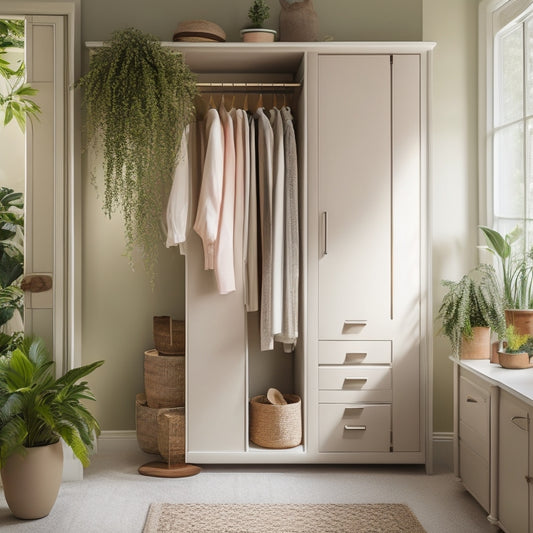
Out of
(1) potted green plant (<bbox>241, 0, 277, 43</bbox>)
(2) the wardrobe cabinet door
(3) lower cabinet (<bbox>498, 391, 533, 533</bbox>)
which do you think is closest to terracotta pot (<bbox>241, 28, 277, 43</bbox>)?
(1) potted green plant (<bbox>241, 0, 277, 43</bbox>)

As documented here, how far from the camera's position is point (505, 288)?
3.64 meters

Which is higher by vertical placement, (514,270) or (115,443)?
(514,270)

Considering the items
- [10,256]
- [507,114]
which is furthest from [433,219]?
[10,256]

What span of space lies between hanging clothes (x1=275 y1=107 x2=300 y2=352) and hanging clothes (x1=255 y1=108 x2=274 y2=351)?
84 mm

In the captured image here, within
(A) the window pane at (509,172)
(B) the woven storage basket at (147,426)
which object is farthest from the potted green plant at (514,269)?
(B) the woven storage basket at (147,426)

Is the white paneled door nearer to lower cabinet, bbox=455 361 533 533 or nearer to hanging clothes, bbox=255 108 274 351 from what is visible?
hanging clothes, bbox=255 108 274 351

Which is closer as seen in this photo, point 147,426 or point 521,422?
point 521,422

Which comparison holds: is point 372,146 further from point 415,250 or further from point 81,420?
point 81,420

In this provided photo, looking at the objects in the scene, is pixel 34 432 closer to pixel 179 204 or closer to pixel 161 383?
pixel 161 383

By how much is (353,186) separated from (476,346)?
1021 mm

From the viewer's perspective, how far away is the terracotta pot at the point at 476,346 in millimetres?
3500

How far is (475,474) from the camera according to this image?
321 centimetres

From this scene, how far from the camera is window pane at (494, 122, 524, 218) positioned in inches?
143

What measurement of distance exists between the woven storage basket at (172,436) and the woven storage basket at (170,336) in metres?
0.35
